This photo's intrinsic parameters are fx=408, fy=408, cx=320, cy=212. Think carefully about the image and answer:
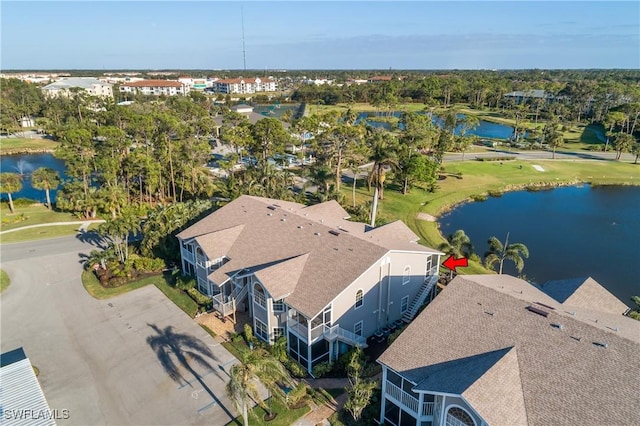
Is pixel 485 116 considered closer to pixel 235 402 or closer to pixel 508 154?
pixel 508 154

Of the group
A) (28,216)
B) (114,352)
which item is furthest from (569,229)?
(28,216)

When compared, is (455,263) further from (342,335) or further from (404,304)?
(342,335)

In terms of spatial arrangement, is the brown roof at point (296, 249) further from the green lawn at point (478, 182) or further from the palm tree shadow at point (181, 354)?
the green lawn at point (478, 182)

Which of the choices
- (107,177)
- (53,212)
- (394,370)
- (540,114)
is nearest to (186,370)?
(394,370)

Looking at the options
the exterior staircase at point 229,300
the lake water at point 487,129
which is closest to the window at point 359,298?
the exterior staircase at point 229,300

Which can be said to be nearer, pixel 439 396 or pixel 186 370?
pixel 439 396
